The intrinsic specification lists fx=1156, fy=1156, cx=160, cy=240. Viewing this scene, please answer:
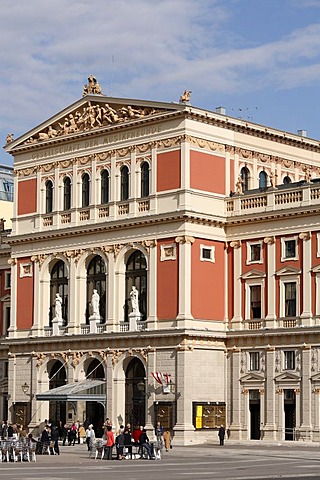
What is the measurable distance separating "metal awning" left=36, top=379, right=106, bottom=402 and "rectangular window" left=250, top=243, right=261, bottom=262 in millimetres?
13996

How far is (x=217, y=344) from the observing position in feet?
261

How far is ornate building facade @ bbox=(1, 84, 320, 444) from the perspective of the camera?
7688cm

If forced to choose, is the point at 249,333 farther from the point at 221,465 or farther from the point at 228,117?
the point at 221,465

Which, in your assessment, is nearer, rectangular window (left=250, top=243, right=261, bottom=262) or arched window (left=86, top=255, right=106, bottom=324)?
rectangular window (left=250, top=243, right=261, bottom=262)

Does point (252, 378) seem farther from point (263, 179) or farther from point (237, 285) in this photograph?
point (263, 179)

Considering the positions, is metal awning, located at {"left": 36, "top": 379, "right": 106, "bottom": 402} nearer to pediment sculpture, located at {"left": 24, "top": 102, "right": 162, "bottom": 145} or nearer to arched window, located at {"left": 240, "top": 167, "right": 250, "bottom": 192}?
arched window, located at {"left": 240, "top": 167, "right": 250, "bottom": 192}

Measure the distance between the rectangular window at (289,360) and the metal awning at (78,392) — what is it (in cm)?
1381

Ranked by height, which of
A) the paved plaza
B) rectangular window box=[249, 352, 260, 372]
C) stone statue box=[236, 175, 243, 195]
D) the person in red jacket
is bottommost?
the paved plaza

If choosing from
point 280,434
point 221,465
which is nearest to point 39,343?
point 280,434

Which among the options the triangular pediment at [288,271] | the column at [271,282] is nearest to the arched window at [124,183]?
the column at [271,282]

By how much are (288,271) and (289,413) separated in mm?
9365

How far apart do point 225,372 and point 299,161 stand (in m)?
18.9

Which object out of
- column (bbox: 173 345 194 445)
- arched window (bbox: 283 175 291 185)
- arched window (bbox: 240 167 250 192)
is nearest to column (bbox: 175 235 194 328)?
column (bbox: 173 345 194 445)

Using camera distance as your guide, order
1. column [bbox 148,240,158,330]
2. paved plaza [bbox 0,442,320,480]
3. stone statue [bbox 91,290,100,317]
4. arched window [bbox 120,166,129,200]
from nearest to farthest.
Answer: paved plaza [bbox 0,442,320,480] → column [bbox 148,240,158,330] → arched window [bbox 120,166,129,200] → stone statue [bbox 91,290,100,317]
